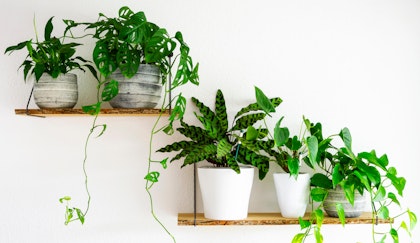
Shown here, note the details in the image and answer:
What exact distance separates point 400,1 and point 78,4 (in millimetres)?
1276

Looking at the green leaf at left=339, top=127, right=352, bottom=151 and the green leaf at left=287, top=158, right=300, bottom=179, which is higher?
the green leaf at left=339, top=127, right=352, bottom=151

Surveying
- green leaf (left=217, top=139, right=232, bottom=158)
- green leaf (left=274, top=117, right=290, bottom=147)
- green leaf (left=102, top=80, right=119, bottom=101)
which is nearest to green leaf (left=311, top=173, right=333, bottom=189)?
green leaf (left=274, top=117, right=290, bottom=147)

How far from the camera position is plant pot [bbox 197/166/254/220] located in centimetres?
172

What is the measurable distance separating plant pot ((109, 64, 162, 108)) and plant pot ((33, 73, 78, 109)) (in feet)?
0.52

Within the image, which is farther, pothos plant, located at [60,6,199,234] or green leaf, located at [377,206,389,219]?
green leaf, located at [377,206,389,219]

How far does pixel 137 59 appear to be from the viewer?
168 centimetres

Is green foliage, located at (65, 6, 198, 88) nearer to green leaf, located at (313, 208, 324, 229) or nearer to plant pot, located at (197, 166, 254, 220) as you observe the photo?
plant pot, located at (197, 166, 254, 220)

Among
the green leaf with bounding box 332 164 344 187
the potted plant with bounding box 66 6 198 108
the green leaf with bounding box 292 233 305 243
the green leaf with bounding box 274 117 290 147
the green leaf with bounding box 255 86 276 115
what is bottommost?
the green leaf with bounding box 292 233 305 243

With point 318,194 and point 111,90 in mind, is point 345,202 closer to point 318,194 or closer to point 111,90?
point 318,194

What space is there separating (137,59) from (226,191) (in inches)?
21.2

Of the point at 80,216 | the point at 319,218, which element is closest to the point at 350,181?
the point at 319,218

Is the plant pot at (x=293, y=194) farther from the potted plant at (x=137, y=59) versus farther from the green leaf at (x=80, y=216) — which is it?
the green leaf at (x=80, y=216)

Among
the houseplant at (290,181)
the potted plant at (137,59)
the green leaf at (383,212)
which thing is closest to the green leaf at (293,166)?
the houseplant at (290,181)

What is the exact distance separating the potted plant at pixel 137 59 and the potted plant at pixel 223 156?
17cm
